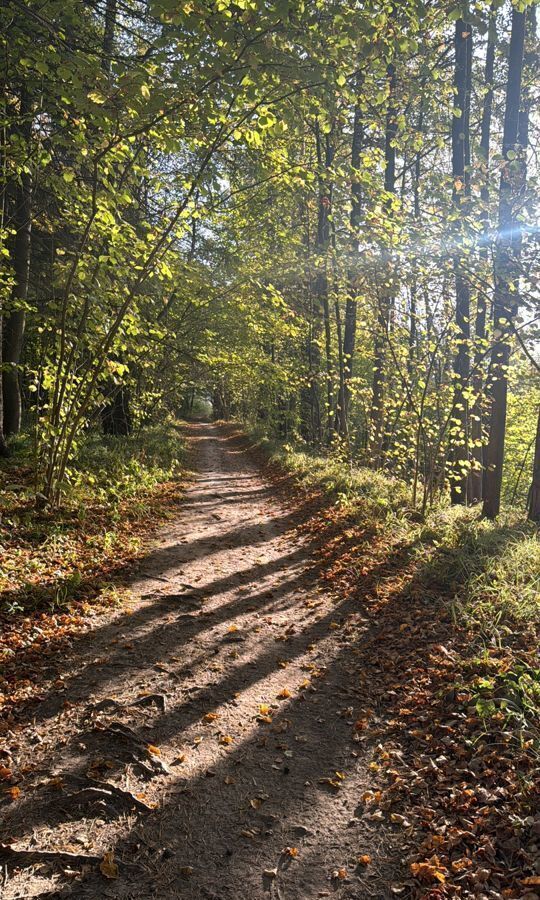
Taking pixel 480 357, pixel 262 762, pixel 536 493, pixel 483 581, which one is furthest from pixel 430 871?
pixel 480 357

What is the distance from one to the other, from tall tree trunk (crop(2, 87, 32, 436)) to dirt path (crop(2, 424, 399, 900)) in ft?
19.8

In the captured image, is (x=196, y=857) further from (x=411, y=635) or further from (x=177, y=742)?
(x=411, y=635)

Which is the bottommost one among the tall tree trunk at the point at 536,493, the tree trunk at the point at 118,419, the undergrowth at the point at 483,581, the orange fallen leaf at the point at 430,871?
the orange fallen leaf at the point at 430,871

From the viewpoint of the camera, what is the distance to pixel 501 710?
136 inches

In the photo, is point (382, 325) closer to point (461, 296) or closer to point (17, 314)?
point (461, 296)

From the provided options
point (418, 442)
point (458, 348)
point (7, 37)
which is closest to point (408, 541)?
point (418, 442)

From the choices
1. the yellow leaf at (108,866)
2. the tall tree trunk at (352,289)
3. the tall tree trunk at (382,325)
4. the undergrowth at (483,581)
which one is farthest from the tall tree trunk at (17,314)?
the yellow leaf at (108,866)

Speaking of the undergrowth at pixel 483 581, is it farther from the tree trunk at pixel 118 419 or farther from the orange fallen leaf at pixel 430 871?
the tree trunk at pixel 118 419

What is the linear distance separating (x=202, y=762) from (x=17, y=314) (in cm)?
973

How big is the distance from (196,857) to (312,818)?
0.72 meters

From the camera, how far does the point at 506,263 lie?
233 inches

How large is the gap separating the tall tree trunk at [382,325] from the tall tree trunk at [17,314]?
5828 millimetres

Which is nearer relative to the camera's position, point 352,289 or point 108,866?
point 108,866

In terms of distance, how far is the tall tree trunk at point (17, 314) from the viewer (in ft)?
29.3
